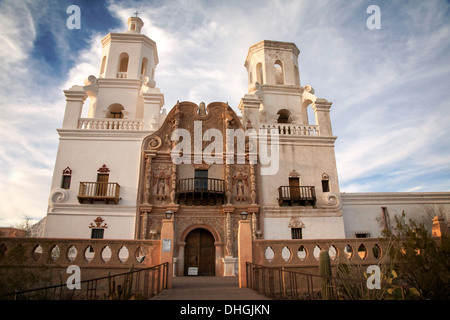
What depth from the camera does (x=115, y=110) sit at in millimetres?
22422

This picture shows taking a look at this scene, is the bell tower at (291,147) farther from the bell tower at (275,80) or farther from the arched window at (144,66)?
the arched window at (144,66)

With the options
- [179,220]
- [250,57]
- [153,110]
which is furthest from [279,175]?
[250,57]

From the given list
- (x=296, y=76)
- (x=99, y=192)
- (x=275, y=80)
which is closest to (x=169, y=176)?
(x=99, y=192)

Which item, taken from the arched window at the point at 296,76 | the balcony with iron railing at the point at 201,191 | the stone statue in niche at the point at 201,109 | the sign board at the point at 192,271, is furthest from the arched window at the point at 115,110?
the arched window at the point at 296,76

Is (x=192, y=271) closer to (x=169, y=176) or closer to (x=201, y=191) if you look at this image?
(x=201, y=191)

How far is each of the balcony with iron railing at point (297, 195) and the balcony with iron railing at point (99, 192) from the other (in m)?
9.97

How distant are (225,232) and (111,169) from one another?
312 inches

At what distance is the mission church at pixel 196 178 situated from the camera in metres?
17.6

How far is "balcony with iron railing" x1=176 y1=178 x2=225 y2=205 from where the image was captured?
18.0 m

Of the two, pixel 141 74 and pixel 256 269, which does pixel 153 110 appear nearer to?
pixel 141 74

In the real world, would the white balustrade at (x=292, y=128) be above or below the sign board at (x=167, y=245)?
above

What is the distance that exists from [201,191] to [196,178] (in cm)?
92

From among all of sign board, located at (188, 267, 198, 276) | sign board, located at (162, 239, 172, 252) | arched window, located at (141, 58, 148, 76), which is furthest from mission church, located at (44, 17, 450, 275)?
sign board, located at (162, 239, 172, 252)

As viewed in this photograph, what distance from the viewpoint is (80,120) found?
64.4 ft
